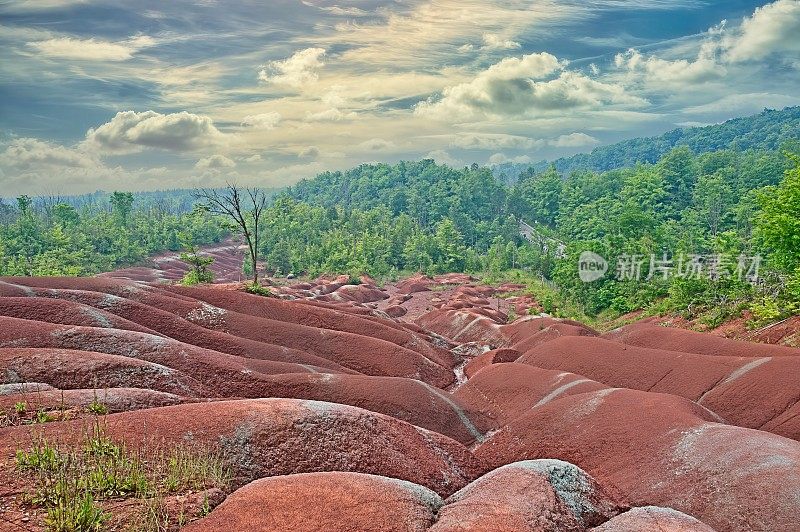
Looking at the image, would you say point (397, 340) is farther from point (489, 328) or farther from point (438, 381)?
point (489, 328)

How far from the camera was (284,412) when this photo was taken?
57.2ft

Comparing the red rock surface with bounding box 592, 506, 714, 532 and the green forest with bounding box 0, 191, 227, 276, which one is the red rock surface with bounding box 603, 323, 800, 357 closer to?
the red rock surface with bounding box 592, 506, 714, 532

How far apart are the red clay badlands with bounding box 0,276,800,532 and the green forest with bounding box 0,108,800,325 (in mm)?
21834

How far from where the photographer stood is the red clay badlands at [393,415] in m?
12.4

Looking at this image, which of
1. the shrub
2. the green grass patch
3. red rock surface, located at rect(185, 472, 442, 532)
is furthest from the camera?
the shrub

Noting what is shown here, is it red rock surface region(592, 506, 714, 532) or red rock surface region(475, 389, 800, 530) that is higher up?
red rock surface region(592, 506, 714, 532)

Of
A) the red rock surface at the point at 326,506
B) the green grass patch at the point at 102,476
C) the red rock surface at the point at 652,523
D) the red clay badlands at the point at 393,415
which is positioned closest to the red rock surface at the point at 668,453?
the red clay badlands at the point at 393,415

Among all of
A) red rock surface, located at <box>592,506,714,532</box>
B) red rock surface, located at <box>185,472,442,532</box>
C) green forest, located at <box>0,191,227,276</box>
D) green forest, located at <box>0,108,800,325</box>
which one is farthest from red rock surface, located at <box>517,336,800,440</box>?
green forest, located at <box>0,191,227,276</box>

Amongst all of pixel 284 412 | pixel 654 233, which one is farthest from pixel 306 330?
pixel 654 233

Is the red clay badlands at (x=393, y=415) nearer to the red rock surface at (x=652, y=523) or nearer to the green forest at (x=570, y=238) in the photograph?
the red rock surface at (x=652, y=523)

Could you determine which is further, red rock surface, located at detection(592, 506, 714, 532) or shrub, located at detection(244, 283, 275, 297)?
shrub, located at detection(244, 283, 275, 297)

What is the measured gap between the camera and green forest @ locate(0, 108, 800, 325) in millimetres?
56438

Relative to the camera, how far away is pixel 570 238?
477ft

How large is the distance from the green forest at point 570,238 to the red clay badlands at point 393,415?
21.8 metres
